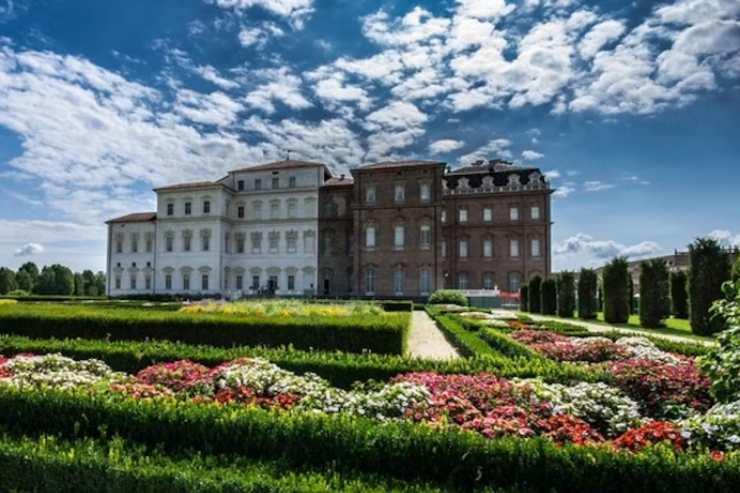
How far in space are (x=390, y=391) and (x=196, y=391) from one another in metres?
2.18

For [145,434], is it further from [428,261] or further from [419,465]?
[428,261]

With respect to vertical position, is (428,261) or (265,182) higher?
(265,182)

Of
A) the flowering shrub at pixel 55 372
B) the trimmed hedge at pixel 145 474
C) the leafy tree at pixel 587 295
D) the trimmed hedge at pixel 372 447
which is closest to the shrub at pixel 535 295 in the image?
the leafy tree at pixel 587 295

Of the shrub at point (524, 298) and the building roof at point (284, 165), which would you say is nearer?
the shrub at point (524, 298)

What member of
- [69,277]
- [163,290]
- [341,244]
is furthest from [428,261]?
[69,277]

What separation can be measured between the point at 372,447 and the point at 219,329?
24.8ft

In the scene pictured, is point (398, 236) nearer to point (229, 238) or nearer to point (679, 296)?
point (229, 238)

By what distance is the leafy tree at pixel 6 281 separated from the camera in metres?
47.9

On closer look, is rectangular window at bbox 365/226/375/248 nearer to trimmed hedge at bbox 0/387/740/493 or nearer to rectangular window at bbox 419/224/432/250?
rectangular window at bbox 419/224/432/250

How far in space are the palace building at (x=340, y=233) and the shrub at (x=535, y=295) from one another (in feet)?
35.8

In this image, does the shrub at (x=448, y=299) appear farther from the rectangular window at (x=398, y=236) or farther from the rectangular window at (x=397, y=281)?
the rectangular window at (x=398, y=236)

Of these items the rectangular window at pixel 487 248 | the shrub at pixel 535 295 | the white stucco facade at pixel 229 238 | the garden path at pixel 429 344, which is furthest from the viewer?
the white stucco facade at pixel 229 238

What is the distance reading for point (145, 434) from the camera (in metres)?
3.73

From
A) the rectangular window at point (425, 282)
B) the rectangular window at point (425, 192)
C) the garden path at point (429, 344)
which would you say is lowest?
the garden path at point (429, 344)
